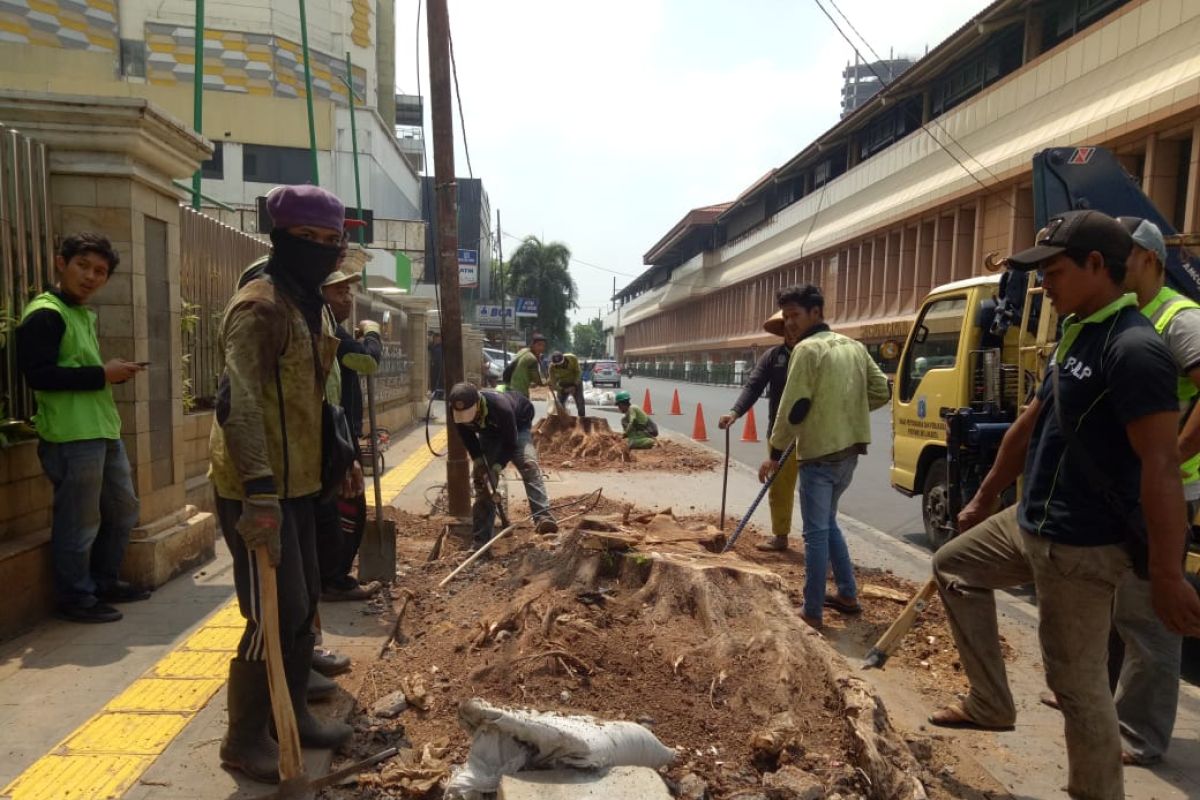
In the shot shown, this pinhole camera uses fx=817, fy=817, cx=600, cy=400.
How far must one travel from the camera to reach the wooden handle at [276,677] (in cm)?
271

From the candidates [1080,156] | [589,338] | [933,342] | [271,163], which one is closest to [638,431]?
[933,342]

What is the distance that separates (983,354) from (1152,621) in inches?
126

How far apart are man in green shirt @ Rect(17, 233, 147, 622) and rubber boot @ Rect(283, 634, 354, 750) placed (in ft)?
6.75

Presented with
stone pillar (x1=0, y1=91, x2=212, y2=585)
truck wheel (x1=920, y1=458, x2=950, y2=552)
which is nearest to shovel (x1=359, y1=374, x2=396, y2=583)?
stone pillar (x1=0, y1=91, x2=212, y2=585)

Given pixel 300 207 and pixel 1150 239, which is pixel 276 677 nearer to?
pixel 300 207

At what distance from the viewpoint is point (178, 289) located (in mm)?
5516

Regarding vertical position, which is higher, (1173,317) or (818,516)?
(1173,317)

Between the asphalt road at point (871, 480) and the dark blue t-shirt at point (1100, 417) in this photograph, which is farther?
the asphalt road at point (871, 480)

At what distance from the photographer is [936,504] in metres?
6.80

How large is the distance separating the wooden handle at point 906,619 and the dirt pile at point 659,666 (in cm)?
21

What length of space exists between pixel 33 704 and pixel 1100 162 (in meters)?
6.80

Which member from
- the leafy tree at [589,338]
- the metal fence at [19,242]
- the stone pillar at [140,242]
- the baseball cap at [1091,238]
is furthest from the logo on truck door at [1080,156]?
the leafy tree at [589,338]

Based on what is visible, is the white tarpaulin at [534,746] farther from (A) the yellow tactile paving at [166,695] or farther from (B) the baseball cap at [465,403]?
(B) the baseball cap at [465,403]

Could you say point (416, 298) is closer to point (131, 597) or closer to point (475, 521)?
point (475, 521)
